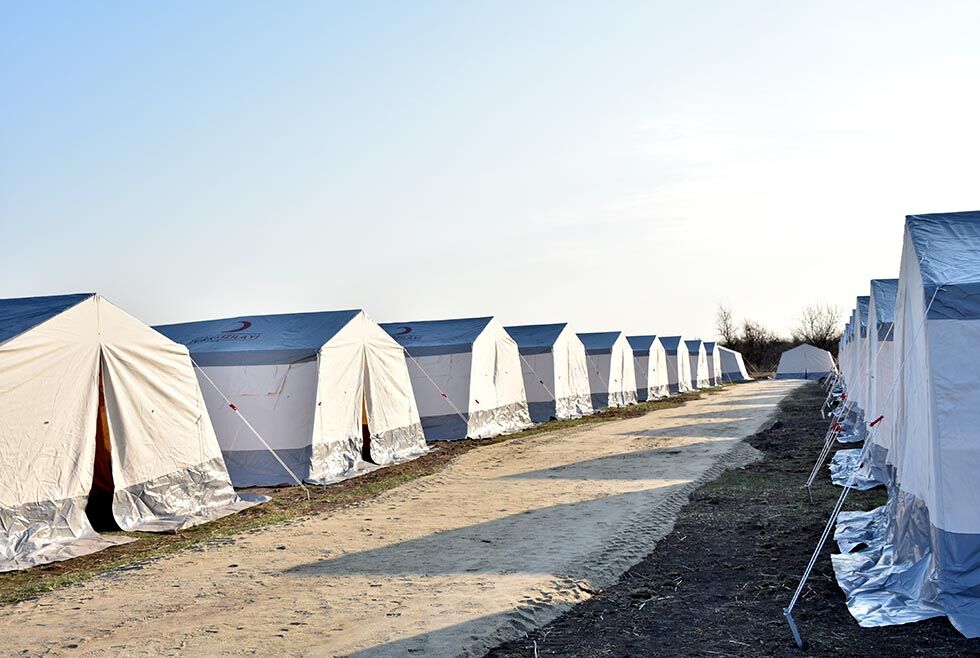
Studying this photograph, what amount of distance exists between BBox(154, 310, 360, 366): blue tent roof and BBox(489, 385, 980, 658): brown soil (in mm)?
7168

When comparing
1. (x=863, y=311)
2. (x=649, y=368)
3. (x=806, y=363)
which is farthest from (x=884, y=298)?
(x=806, y=363)

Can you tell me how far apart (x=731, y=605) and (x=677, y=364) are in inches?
1599

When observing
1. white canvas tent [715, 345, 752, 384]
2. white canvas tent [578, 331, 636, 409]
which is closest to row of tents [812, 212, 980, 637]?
white canvas tent [578, 331, 636, 409]

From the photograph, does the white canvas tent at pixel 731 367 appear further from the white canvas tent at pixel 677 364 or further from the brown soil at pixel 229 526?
the brown soil at pixel 229 526

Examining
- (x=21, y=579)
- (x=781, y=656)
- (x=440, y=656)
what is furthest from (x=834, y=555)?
(x=21, y=579)

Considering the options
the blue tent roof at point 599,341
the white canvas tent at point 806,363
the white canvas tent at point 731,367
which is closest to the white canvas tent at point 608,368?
the blue tent roof at point 599,341

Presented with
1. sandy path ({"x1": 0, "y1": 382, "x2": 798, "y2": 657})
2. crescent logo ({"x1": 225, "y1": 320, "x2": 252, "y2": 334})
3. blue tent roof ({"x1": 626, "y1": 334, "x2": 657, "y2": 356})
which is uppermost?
crescent logo ({"x1": 225, "y1": 320, "x2": 252, "y2": 334})

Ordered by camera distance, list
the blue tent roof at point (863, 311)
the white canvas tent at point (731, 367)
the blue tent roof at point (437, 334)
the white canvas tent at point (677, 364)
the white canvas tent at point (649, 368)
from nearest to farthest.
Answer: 1. the blue tent roof at point (863, 311)
2. the blue tent roof at point (437, 334)
3. the white canvas tent at point (649, 368)
4. the white canvas tent at point (677, 364)
5. the white canvas tent at point (731, 367)

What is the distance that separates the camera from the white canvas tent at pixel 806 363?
5925 cm

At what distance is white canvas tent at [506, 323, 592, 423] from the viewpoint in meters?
26.1

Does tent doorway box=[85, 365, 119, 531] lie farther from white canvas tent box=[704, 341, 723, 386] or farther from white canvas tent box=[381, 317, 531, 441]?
white canvas tent box=[704, 341, 723, 386]

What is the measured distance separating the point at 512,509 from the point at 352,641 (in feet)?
17.3

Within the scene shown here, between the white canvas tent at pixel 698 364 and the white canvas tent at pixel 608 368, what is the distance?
17.4 meters

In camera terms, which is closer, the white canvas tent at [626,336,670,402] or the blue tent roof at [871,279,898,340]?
the blue tent roof at [871,279,898,340]
